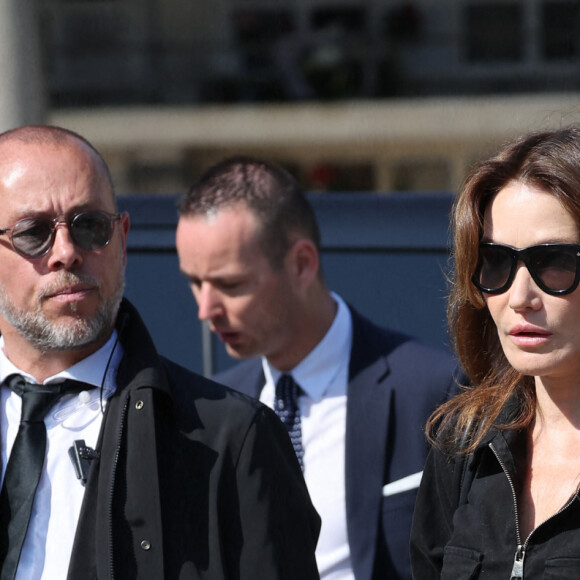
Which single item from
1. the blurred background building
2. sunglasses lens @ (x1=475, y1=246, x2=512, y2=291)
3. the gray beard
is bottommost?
the blurred background building

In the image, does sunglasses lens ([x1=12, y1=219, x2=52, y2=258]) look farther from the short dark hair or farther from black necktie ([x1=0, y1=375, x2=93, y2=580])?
the short dark hair

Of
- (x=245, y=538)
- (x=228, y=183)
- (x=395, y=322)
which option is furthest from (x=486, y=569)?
(x=228, y=183)

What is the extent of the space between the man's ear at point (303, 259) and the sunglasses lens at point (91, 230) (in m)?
1.12

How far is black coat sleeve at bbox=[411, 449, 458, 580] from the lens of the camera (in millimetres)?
2533

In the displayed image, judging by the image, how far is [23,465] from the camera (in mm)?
2615

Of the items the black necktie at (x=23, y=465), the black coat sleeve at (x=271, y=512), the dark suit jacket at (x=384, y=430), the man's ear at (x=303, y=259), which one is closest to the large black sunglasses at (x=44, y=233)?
the black necktie at (x=23, y=465)

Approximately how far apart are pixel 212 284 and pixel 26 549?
130 centimetres

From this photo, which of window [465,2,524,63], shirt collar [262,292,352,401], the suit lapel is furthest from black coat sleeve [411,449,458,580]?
window [465,2,524,63]

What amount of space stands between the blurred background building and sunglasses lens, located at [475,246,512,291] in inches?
472

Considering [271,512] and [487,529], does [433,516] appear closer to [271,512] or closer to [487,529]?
[487,529]

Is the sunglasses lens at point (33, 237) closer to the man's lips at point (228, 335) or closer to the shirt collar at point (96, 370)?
the shirt collar at point (96, 370)

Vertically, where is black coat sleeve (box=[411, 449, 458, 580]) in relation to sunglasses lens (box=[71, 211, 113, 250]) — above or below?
below

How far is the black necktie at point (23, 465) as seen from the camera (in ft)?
8.33

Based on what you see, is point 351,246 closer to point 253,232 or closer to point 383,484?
point 253,232
